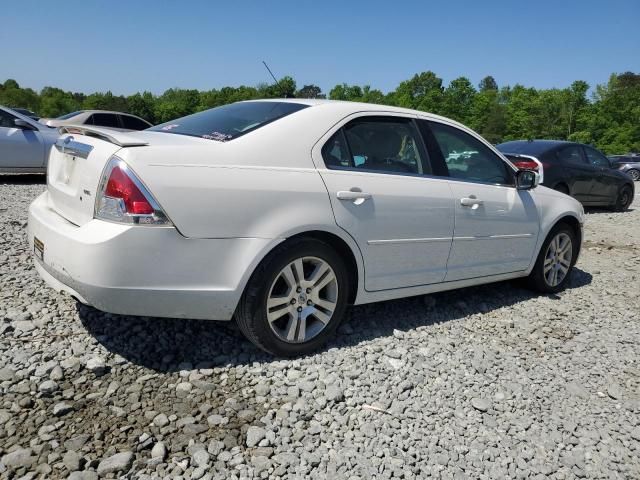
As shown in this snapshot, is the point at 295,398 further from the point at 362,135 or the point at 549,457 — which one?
the point at 362,135

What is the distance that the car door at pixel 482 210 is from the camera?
4004mm

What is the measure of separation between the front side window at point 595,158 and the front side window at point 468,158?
741 centimetres

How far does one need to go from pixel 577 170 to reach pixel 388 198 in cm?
823

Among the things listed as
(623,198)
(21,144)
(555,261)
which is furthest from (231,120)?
(623,198)

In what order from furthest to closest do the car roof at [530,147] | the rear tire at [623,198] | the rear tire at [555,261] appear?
the rear tire at [623,198]
the car roof at [530,147]
the rear tire at [555,261]

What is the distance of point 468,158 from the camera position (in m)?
4.32

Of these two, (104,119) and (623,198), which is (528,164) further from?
(104,119)

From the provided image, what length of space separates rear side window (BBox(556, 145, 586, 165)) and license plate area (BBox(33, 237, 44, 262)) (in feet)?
30.4

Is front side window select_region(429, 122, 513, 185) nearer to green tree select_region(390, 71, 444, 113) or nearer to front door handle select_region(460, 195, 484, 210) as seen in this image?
front door handle select_region(460, 195, 484, 210)

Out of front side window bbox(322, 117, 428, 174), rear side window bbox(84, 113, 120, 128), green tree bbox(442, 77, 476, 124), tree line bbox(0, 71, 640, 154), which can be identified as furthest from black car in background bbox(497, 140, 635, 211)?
green tree bbox(442, 77, 476, 124)

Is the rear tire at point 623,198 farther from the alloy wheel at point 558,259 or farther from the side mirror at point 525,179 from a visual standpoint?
the side mirror at point 525,179

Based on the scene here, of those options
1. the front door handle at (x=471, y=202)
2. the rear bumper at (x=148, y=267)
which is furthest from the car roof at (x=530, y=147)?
the rear bumper at (x=148, y=267)

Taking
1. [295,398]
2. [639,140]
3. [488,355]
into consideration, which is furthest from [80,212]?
[639,140]

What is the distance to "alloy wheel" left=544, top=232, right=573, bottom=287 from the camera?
5008mm
